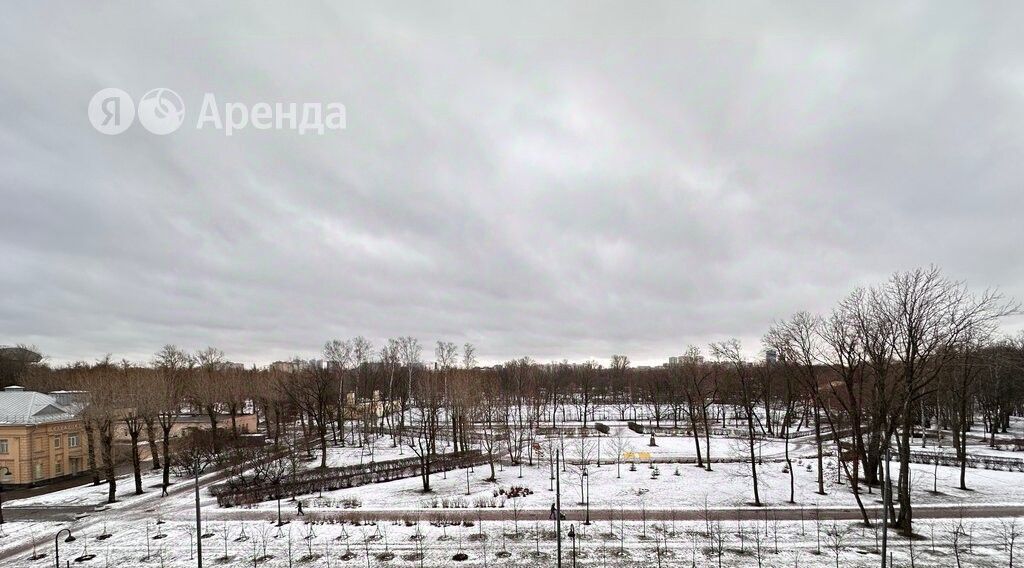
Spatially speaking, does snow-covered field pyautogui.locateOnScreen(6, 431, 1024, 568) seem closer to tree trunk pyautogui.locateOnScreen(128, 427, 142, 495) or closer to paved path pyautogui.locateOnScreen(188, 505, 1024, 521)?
paved path pyautogui.locateOnScreen(188, 505, 1024, 521)

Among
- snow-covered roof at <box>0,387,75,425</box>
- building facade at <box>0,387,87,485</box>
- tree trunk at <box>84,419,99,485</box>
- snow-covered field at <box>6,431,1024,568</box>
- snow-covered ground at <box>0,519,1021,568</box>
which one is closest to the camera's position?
snow-covered ground at <box>0,519,1021,568</box>

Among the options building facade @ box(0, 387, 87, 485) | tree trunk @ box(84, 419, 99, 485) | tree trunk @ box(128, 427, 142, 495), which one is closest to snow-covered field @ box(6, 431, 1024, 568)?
tree trunk @ box(128, 427, 142, 495)

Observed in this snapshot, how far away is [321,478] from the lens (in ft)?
127

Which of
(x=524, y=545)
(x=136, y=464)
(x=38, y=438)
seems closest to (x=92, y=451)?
(x=38, y=438)

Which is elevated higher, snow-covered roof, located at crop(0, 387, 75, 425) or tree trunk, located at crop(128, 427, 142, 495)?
snow-covered roof, located at crop(0, 387, 75, 425)

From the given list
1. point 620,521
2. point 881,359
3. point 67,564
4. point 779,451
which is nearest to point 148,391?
point 67,564

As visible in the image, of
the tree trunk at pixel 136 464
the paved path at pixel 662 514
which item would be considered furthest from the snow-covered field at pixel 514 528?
the tree trunk at pixel 136 464

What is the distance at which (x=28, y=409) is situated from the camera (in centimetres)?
4741

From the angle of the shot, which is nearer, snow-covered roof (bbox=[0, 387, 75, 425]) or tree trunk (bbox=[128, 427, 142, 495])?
tree trunk (bbox=[128, 427, 142, 495])

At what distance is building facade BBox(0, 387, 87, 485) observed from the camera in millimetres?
45219

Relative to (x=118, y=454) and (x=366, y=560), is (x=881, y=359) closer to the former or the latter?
(x=366, y=560)

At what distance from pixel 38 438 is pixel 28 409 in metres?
3.21

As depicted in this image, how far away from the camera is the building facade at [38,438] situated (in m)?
45.2

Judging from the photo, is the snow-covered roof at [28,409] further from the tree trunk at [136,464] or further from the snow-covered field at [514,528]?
the tree trunk at [136,464]
